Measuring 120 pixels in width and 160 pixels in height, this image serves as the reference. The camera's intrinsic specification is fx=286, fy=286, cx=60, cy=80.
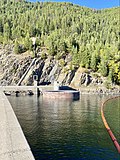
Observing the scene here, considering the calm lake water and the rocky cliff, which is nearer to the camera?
the calm lake water

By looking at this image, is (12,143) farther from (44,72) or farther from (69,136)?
(44,72)

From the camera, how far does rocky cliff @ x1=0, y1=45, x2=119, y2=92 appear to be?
458ft

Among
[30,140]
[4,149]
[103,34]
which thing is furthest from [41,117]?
[103,34]

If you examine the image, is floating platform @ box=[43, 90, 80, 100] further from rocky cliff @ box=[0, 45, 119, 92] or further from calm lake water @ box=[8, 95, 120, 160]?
calm lake water @ box=[8, 95, 120, 160]

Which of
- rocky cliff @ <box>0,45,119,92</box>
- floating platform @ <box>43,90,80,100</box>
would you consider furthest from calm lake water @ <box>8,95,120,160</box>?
rocky cliff @ <box>0,45,119,92</box>

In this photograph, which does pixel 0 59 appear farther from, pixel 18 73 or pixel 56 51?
pixel 56 51

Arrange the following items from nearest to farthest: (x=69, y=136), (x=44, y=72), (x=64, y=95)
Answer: (x=69, y=136) → (x=64, y=95) → (x=44, y=72)

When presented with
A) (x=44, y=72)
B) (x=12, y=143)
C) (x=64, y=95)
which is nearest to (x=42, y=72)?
(x=44, y=72)

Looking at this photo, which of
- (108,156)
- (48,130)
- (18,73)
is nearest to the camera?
(108,156)

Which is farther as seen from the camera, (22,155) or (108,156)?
(108,156)

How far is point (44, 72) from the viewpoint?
144250mm

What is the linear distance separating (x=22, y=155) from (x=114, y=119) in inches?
1511

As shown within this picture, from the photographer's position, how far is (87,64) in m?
144

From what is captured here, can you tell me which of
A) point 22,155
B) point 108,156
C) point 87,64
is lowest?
point 108,156
